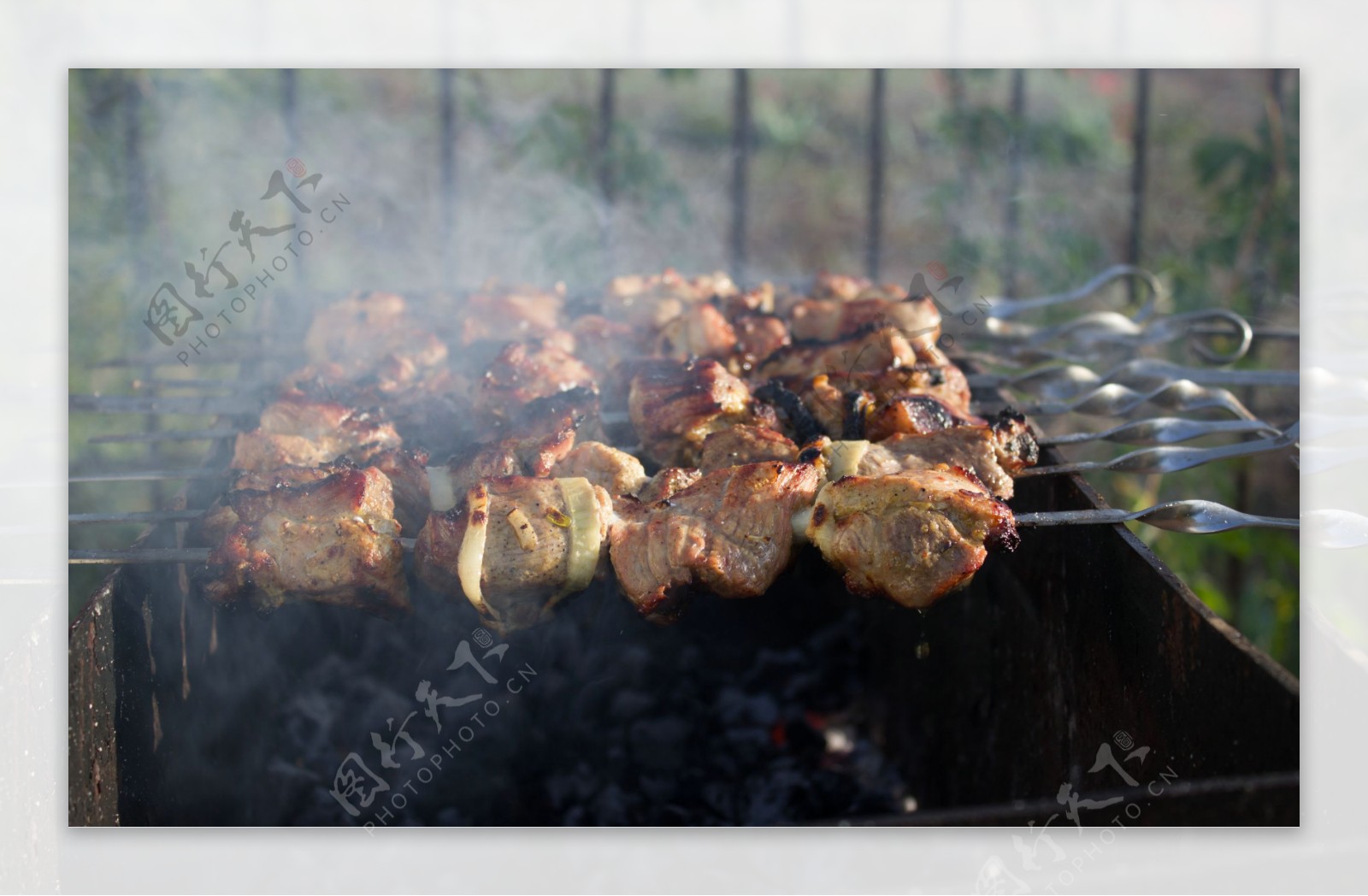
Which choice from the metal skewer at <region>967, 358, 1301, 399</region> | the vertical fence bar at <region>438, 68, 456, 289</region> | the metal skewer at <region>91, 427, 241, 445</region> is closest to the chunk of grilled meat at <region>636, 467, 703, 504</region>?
the metal skewer at <region>91, 427, 241, 445</region>

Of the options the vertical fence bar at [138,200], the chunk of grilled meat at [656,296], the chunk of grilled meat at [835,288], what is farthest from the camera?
the vertical fence bar at [138,200]

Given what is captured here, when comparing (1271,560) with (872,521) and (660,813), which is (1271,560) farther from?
(872,521)

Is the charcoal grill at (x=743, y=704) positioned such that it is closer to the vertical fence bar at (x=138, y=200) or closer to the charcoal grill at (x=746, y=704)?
the charcoal grill at (x=746, y=704)

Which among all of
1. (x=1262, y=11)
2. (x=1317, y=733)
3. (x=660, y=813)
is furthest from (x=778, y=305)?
(x=1262, y=11)

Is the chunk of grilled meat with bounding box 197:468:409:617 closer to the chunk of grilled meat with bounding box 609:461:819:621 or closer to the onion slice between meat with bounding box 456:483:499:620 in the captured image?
the onion slice between meat with bounding box 456:483:499:620

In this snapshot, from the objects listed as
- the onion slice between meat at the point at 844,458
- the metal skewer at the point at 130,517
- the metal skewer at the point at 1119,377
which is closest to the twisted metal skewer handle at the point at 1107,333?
the metal skewer at the point at 1119,377
